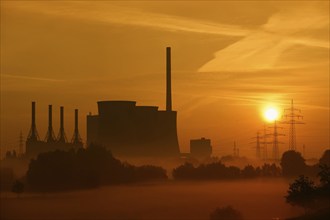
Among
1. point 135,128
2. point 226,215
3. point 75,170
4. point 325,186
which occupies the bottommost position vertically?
point 226,215

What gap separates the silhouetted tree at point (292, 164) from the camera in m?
125

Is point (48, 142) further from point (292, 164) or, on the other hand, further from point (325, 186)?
point (325, 186)

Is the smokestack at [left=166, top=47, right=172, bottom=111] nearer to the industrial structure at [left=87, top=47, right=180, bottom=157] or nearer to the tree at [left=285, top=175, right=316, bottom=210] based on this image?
the industrial structure at [left=87, top=47, right=180, bottom=157]

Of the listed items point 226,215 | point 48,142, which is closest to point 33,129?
point 48,142

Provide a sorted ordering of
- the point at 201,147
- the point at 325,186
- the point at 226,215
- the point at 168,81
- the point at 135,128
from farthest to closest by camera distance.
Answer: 1. the point at 201,147
2. the point at 135,128
3. the point at 168,81
4. the point at 226,215
5. the point at 325,186

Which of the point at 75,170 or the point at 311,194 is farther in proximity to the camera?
the point at 75,170

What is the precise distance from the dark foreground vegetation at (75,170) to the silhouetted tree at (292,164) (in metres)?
27.3

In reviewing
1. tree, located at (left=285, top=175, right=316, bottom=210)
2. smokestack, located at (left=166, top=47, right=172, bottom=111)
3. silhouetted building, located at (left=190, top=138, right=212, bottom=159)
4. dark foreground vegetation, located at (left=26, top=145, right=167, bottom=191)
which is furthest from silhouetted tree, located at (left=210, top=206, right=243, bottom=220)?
silhouetted building, located at (left=190, top=138, right=212, bottom=159)

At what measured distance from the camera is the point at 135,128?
14525 centimetres

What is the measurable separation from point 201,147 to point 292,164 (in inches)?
2371

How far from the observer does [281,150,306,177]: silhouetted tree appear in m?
125

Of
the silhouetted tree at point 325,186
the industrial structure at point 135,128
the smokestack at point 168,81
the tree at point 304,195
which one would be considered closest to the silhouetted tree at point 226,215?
the tree at point 304,195

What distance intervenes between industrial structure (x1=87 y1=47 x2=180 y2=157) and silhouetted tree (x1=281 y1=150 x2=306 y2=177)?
1035 inches

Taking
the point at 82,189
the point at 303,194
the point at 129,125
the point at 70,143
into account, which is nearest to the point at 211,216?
the point at 303,194
